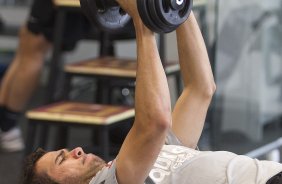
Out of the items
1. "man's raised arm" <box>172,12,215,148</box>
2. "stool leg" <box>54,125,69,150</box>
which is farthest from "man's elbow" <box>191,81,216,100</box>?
"stool leg" <box>54,125,69,150</box>

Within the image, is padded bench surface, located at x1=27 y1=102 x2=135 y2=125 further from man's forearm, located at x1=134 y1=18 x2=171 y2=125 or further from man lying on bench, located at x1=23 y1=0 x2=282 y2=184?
man's forearm, located at x1=134 y1=18 x2=171 y2=125

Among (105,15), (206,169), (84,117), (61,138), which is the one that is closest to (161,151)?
(206,169)

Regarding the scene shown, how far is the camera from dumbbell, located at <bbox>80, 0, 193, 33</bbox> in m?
1.46

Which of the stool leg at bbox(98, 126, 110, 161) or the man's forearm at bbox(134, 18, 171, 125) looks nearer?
the man's forearm at bbox(134, 18, 171, 125)

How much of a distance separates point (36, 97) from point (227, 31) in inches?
99.5

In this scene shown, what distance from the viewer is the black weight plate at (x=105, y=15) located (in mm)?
1589

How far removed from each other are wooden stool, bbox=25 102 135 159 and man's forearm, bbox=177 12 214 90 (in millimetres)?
732

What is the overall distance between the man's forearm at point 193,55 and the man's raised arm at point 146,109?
32 centimetres

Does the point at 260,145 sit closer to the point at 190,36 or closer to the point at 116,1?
the point at 190,36

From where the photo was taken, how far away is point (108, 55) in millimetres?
3576

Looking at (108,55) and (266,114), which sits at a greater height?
(108,55)

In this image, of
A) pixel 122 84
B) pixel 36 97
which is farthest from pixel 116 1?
pixel 36 97

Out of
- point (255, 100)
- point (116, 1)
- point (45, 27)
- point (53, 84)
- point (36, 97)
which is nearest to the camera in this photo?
point (116, 1)

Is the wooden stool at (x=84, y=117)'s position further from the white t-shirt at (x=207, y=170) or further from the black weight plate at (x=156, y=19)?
the black weight plate at (x=156, y=19)
